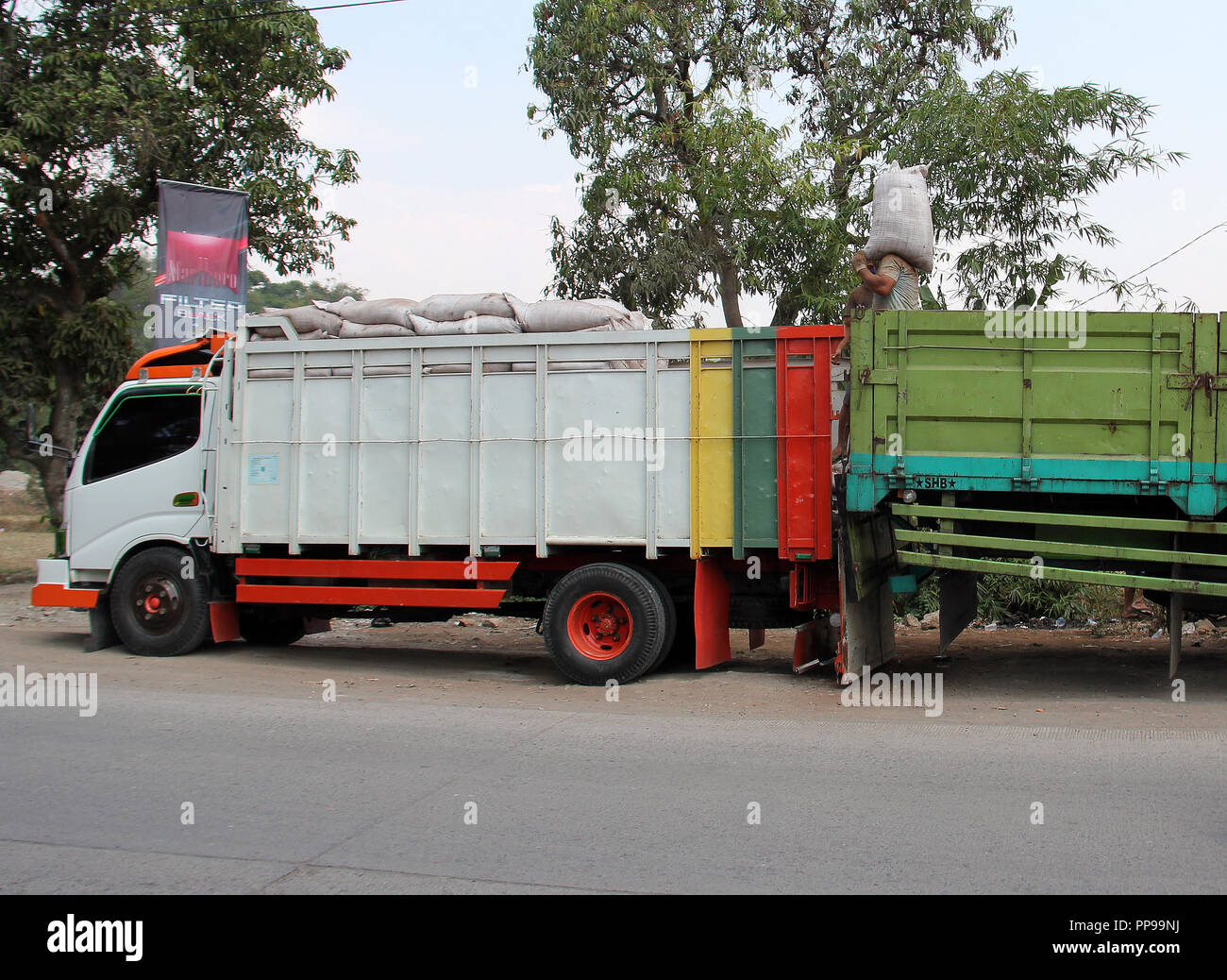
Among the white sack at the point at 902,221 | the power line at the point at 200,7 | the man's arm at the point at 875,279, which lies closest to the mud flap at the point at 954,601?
the man's arm at the point at 875,279

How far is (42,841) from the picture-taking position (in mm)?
4852

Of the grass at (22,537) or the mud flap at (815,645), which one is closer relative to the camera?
the mud flap at (815,645)

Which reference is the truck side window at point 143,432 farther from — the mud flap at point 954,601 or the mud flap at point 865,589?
the mud flap at point 954,601

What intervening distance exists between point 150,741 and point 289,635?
4.60m

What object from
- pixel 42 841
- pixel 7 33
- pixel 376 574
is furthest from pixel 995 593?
pixel 7 33

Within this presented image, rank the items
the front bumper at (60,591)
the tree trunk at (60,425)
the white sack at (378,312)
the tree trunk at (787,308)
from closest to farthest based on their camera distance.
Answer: the white sack at (378,312)
the front bumper at (60,591)
the tree trunk at (787,308)
the tree trunk at (60,425)

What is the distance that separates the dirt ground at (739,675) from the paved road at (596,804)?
61cm

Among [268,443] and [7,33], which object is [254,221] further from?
[268,443]

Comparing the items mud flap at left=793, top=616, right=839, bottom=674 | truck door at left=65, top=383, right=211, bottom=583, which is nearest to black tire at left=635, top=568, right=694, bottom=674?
mud flap at left=793, top=616, right=839, bottom=674

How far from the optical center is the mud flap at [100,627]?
1038 centimetres

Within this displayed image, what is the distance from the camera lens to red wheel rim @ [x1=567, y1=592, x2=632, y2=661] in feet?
29.0

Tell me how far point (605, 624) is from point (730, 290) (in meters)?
8.33

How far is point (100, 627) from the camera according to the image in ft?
34.2

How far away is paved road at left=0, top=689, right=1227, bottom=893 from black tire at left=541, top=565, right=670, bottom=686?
4.01ft
